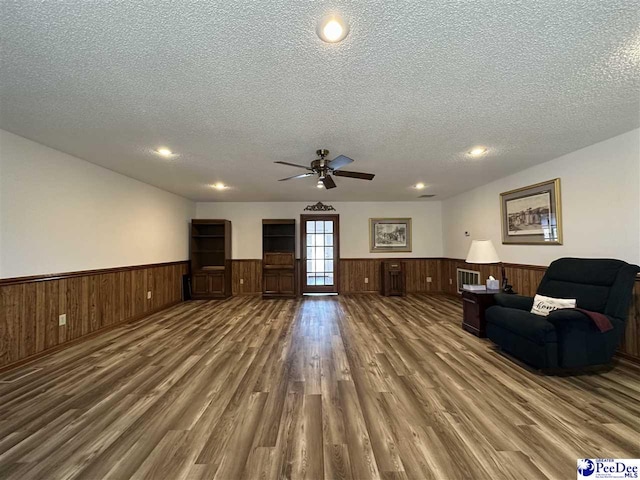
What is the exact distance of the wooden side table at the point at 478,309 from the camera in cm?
351

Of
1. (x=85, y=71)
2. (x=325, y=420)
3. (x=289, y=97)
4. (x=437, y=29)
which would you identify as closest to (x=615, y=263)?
(x=437, y=29)

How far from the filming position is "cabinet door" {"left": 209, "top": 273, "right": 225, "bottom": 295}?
6266 mm

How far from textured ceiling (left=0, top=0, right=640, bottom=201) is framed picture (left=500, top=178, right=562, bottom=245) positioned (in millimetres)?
717

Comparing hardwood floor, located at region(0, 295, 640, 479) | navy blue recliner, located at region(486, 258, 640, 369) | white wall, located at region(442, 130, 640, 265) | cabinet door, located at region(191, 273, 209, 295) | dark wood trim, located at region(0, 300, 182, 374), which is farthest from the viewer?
cabinet door, located at region(191, 273, 209, 295)

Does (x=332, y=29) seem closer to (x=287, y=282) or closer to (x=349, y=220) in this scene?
(x=287, y=282)

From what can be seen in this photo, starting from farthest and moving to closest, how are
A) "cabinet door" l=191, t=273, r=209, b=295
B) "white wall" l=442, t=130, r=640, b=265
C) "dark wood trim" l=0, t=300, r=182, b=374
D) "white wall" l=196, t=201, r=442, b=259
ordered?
"white wall" l=196, t=201, r=442, b=259, "cabinet door" l=191, t=273, r=209, b=295, "white wall" l=442, t=130, r=640, b=265, "dark wood trim" l=0, t=300, r=182, b=374

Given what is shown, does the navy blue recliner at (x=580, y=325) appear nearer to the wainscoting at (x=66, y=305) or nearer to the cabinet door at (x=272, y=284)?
the cabinet door at (x=272, y=284)

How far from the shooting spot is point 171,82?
1.88 metres

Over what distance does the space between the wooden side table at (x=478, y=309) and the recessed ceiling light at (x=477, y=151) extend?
1883 millimetres

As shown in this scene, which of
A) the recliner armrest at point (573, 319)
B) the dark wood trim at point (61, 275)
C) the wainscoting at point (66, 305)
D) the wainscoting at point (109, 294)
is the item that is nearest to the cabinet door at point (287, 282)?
the wainscoting at point (109, 294)

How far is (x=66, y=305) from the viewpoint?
10.8 feet

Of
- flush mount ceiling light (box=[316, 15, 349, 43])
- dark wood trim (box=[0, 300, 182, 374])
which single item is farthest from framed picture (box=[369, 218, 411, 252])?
flush mount ceiling light (box=[316, 15, 349, 43])

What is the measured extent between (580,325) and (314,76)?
323cm

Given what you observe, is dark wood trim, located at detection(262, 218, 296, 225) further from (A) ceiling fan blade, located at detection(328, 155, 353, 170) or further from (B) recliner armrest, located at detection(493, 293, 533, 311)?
(B) recliner armrest, located at detection(493, 293, 533, 311)
